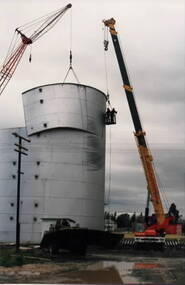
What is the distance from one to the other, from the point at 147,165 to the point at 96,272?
15390 mm

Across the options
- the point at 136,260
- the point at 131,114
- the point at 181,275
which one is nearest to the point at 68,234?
the point at 136,260

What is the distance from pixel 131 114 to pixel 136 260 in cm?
1339

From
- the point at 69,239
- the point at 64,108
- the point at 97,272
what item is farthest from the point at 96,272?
the point at 64,108

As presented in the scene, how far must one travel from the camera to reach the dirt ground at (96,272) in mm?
16219

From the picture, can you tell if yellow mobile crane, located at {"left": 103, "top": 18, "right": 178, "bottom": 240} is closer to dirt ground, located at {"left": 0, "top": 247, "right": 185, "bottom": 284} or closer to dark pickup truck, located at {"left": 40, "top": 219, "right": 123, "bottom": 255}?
dark pickup truck, located at {"left": 40, "top": 219, "right": 123, "bottom": 255}

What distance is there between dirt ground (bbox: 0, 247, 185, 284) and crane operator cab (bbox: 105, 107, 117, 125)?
15.4 meters

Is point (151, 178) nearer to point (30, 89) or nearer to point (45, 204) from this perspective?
point (45, 204)

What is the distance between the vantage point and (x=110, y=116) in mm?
37094

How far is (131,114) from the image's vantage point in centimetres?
3369

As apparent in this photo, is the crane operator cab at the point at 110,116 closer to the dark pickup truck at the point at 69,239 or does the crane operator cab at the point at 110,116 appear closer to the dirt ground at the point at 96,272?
the dark pickup truck at the point at 69,239

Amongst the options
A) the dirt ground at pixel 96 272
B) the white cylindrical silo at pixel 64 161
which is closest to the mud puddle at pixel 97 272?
the dirt ground at pixel 96 272

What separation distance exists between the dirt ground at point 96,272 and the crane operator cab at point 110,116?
1542cm

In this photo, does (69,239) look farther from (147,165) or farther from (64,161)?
(64,161)

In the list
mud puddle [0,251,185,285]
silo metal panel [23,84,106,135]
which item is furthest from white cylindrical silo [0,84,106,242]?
mud puddle [0,251,185,285]
